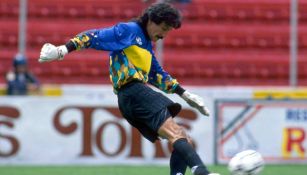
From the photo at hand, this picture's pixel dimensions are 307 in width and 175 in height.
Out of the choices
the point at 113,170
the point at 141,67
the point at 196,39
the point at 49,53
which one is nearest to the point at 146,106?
the point at 141,67

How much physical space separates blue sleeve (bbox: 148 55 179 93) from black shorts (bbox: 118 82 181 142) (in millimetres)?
409

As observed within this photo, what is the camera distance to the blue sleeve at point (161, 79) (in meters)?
7.39

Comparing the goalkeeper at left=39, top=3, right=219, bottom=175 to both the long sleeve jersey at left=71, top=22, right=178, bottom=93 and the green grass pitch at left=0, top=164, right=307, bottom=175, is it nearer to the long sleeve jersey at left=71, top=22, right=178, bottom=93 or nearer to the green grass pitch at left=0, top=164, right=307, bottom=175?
the long sleeve jersey at left=71, top=22, right=178, bottom=93

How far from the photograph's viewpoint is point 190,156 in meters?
6.61

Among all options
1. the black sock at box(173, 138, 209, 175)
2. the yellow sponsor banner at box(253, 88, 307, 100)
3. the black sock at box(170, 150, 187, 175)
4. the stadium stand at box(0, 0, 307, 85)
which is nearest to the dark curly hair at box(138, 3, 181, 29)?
the black sock at box(173, 138, 209, 175)

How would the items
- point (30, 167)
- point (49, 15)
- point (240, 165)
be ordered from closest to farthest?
point (240, 165)
point (30, 167)
point (49, 15)

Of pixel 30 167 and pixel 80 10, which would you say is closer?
pixel 30 167

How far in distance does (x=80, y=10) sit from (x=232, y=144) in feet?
16.8

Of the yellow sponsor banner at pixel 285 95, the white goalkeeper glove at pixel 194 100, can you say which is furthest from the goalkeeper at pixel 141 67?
the yellow sponsor banner at pixel 285 95

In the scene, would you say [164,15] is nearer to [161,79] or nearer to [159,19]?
[159,19]

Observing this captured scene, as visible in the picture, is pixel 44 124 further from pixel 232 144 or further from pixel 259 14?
pixel 259 14

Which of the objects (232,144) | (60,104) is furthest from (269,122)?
(60,104)

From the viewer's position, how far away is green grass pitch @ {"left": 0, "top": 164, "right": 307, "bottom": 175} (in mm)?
10438

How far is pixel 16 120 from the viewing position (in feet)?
39.7
